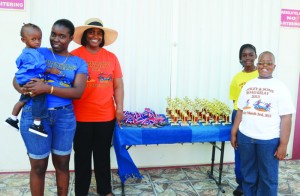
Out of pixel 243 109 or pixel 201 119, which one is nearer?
pixel 243 109

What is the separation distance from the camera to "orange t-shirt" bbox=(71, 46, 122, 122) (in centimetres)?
272

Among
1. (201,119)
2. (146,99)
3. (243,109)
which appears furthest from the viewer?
(146,99)

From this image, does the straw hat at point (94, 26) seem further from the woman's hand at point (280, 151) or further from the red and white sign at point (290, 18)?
the red and white sign at point (290, 18)

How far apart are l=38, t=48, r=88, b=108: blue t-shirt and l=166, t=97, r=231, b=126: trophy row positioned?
133cm

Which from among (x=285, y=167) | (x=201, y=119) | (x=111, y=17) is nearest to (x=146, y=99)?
(x=201, y=119)

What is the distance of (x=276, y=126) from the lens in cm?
247

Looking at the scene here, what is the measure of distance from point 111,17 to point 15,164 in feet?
7.21

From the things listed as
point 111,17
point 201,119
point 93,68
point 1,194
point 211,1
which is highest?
point 211,1

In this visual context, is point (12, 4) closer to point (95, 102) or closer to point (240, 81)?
point (95, 102)

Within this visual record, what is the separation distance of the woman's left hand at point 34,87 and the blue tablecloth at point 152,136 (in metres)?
1.10

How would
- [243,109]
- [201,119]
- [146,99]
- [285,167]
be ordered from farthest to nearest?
1. [285,167]
2. [146,99]
3. [201,119]
4. [243,109]

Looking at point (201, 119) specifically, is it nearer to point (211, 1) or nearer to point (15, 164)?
point (211, 1)

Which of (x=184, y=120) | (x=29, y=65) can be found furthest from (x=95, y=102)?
(x=184, y=120)

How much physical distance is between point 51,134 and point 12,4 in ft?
6.39
